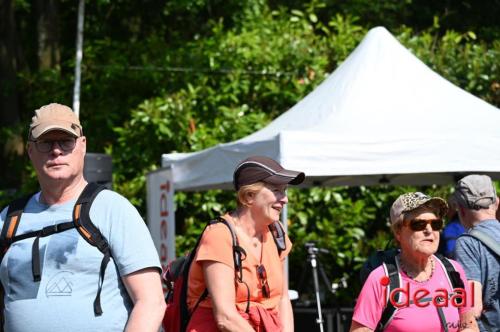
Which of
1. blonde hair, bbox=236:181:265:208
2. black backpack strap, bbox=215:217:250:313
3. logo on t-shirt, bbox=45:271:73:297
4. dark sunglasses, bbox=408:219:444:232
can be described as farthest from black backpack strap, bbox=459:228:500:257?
logo on t-shirt, bbox=45:271:73:297

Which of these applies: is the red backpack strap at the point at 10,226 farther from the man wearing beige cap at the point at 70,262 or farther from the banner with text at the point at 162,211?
the banner with text at the point at 162,211

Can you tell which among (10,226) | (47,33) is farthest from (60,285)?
(47,33)

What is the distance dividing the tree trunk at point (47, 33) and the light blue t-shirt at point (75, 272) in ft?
39.5

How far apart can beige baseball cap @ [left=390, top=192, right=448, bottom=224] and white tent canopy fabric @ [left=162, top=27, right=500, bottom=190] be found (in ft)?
7.32

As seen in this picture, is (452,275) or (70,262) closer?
(70,262)

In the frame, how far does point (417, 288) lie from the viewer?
14.1 ft

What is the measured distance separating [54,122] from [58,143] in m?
0.07

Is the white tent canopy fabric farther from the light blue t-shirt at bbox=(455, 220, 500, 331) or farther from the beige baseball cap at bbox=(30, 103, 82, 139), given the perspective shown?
the beige baseball cap at bbox=(30, 103, 82, 139)

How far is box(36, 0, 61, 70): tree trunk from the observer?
49.7 feet

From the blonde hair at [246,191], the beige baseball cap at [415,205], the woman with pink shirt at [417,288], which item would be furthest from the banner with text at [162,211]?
the blonde hair at [246,191]

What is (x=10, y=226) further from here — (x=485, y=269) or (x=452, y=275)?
(x=485, y=269)

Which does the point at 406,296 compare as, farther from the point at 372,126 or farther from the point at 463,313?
the point at 372,126

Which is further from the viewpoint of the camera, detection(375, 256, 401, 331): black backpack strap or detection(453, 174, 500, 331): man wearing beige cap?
detection(453, 174, 500, 331): man wearing beige cap

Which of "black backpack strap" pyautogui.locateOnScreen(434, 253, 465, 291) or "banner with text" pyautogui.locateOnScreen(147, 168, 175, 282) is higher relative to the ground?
"banner with text" pyautogui.locateOnScreen(147, 168, 175, 282)
